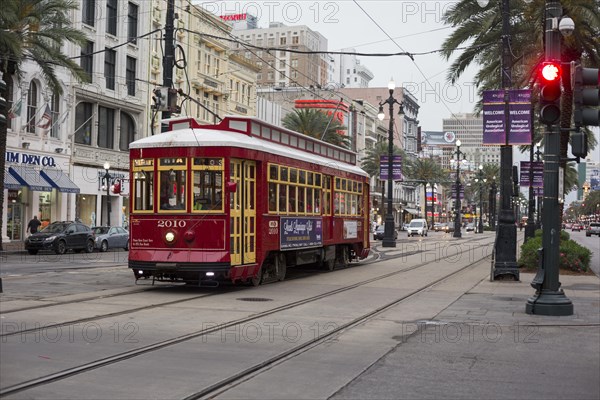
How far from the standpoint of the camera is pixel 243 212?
16703 millimetres

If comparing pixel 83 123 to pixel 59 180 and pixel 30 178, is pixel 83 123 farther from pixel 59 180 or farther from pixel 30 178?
pixel 30 178

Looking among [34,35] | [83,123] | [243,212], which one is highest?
[34,35]

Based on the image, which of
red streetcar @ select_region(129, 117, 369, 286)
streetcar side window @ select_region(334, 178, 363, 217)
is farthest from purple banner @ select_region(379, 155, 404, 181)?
red streetcar @ select_region(129, 117, 369, 286)

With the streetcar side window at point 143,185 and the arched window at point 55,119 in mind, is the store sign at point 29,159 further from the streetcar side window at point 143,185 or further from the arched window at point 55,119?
the streetcar side window at point 143,185

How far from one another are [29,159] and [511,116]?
30.7 metres

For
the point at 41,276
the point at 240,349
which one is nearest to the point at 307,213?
the point at 41,276

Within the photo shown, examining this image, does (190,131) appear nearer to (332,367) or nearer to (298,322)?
(298,322)

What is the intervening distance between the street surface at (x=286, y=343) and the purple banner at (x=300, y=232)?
152 centimetres

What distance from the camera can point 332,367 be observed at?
870 centimetres

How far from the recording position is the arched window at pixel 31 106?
139 ft

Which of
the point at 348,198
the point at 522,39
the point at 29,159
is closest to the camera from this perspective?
the point at 348,198

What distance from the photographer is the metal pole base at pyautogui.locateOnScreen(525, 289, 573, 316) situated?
13.5 m

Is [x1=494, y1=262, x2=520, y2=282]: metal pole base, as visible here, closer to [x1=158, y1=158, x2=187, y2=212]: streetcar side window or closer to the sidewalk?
the sidewalk

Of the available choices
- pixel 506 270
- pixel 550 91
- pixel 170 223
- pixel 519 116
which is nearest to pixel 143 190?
pixel 170 223
